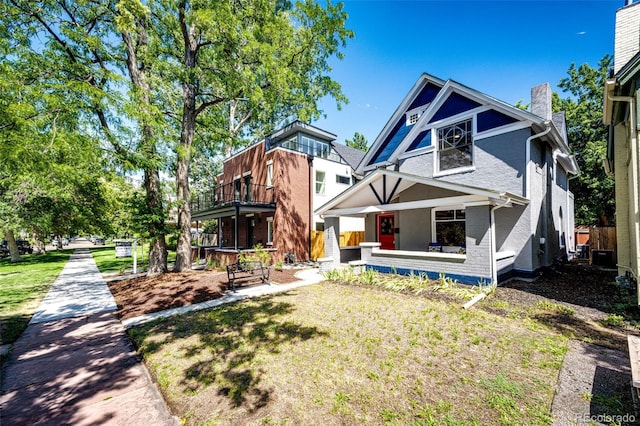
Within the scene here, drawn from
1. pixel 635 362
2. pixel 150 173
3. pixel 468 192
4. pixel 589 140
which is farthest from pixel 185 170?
pixel 589 140

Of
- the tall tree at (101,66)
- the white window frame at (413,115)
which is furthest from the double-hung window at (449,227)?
the tall tree at (101,66)

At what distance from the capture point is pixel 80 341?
5.43 m

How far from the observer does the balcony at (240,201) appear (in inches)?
621

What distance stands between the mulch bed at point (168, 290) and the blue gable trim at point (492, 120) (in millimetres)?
10254

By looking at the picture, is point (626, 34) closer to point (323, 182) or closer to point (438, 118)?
point (438, 118)

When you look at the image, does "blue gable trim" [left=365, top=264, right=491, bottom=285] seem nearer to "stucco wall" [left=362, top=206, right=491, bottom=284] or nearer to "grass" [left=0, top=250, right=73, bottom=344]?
"stucco wall" [left=362, top=206, right=491, bottom=284]

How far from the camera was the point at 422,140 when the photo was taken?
1249 cm

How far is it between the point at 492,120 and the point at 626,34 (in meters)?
4.02

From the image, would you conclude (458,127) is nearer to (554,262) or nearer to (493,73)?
(493,73)

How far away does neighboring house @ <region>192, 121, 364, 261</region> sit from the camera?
16344 millimetres

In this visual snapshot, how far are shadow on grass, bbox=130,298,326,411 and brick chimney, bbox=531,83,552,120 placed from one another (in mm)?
12450

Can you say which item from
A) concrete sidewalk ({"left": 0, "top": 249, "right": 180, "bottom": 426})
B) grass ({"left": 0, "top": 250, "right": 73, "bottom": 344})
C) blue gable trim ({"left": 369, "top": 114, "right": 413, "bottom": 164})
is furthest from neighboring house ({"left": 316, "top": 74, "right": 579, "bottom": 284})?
grass ({"left": 0, "top": 250, "right": 73, "bottom": 344})

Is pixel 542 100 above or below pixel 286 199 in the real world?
above

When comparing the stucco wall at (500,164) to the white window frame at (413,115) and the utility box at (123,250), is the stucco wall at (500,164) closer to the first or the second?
the white window frame at (413,115)
